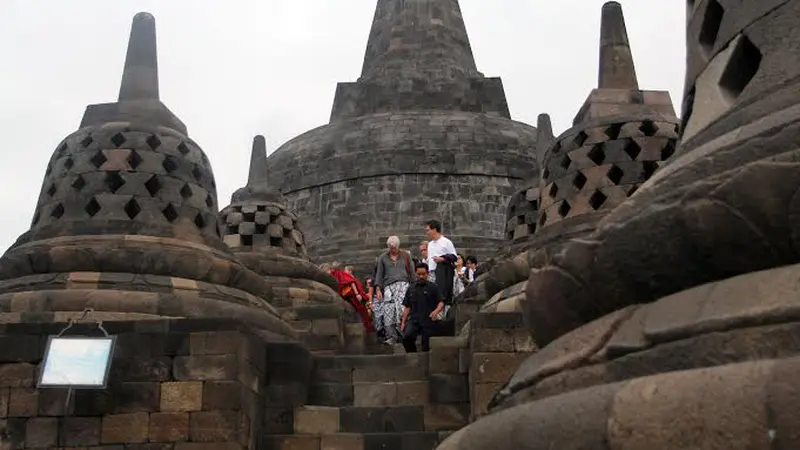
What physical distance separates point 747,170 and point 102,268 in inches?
323

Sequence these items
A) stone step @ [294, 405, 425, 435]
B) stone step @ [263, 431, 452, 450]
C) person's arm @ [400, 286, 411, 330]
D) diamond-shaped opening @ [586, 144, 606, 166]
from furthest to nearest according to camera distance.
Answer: diamond-shaped opening @ [586, 144, 606, 166]
person's arm @ [400, 286, 411, 330]
stone step @ [294, 405, 425, 435]
stone step @ [263, 431, 452, 450]

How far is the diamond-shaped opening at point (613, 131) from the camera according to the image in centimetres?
1323

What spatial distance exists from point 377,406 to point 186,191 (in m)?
3.32

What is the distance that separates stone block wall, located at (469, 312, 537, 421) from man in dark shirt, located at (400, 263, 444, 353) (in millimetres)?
2154

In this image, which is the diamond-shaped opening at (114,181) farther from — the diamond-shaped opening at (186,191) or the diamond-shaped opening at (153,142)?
the diamond-shaped opening at (186,191)

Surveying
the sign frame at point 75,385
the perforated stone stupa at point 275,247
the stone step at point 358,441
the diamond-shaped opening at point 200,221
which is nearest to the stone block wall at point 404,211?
the perforated stone stupa at point 275,247

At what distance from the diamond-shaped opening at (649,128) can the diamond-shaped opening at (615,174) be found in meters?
0.51

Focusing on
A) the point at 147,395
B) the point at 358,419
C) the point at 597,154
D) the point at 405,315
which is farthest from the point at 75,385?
the point at 597,154

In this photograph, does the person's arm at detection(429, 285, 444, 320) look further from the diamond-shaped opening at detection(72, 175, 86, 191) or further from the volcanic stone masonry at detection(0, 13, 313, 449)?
the diamond-shaped opening at detection(72, 175, 86, 191)

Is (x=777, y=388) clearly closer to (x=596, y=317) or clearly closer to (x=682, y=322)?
(x=682, y=322)

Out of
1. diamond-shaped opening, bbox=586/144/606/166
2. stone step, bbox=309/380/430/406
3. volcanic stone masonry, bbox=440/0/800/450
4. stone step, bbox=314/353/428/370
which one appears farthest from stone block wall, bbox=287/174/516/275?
volcanic stone masonry, bbox=440/0/800/450

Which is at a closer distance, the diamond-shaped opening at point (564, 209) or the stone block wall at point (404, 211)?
the diamond-shaped opening at point (564, 209)

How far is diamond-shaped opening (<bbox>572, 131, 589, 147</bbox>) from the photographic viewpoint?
43.9ft

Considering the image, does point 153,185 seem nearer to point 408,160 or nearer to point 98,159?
point 98,159
